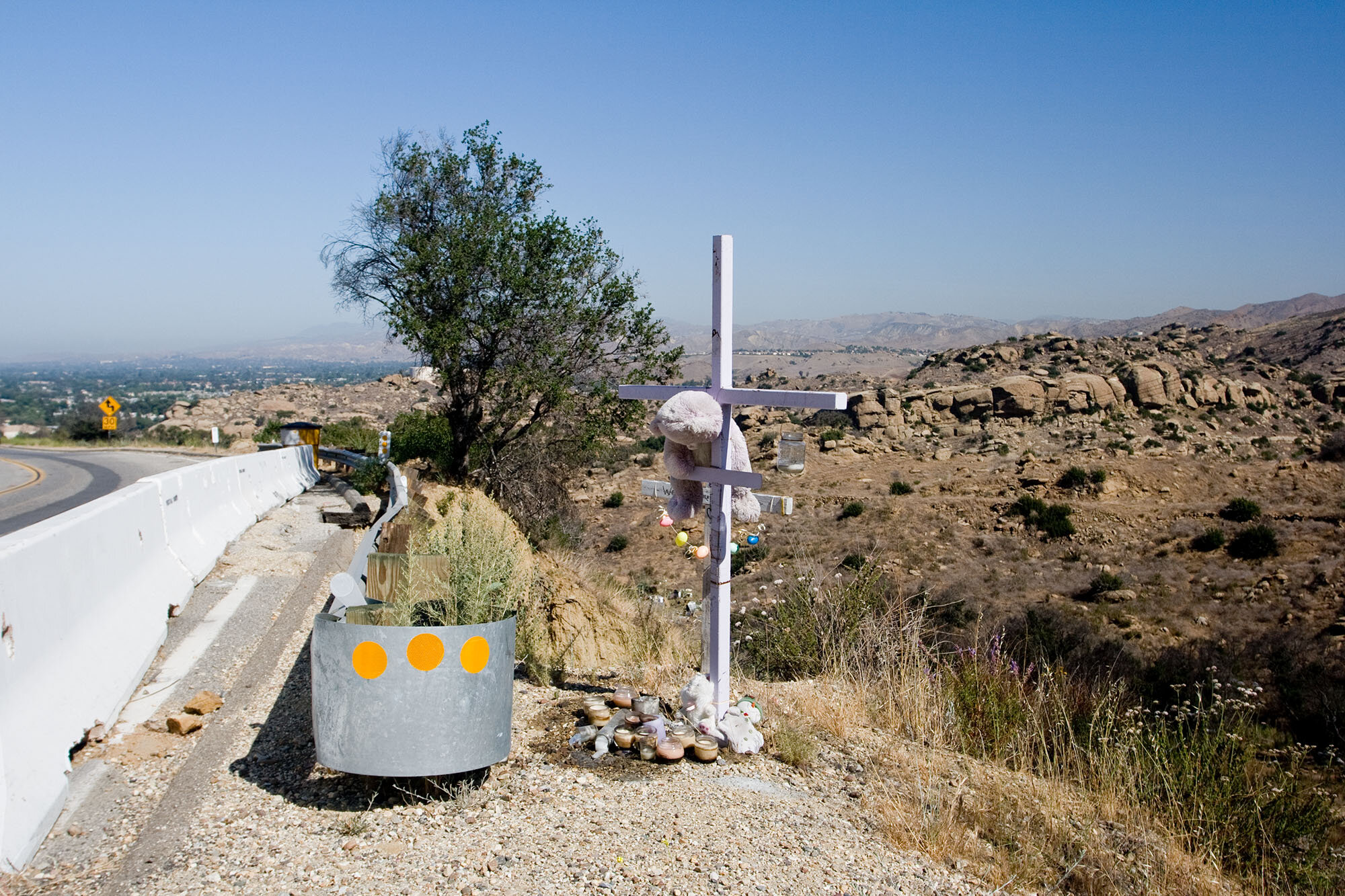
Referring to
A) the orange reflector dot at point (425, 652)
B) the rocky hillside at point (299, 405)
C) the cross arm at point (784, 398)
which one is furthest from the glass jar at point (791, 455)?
the rocky hillside at point (299, 405)

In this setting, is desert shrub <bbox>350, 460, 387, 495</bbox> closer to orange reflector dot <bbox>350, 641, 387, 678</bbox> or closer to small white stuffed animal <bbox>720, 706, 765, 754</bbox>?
small white stuffed animal <bbox>720, 706, 765, 754</bbox>

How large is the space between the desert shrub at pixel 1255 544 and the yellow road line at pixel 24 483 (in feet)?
104

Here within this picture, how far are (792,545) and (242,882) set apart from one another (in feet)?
82.9

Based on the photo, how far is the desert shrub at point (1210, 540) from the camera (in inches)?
1025

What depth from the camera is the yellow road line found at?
843 inches

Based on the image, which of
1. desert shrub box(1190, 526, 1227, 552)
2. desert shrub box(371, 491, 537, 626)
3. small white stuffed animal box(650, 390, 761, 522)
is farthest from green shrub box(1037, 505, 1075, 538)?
desert shrub box(371, 491, 537, 626)

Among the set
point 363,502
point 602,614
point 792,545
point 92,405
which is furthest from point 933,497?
point 92,405

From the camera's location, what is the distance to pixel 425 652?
450 centimetres

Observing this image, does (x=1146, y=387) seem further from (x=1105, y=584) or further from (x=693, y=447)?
(x=693, y=447)

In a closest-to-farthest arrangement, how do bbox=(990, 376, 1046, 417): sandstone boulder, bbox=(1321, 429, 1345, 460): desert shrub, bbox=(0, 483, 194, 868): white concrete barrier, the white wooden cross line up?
bbox=(0, 483, 194, 868): white concrete barrier < the white wooden cross < bbox=(1321, 429, 1345, 460): desert shrub < bbox=(990, 376, 1046, 417): sandstone boulder

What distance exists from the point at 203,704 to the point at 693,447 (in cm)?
368

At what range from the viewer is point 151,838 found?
13.6 ft

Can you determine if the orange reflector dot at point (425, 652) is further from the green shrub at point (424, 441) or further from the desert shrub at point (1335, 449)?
the desert shrub at point (1335, 449)

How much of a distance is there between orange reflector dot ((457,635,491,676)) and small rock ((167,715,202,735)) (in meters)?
2.22
